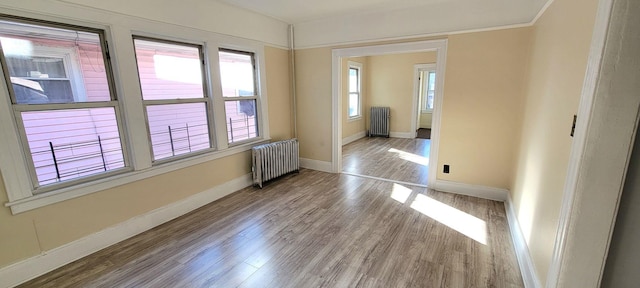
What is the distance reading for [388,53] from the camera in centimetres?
375

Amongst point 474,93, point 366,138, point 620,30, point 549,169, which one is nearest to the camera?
point 620,30

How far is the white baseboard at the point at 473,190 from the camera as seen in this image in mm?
3344

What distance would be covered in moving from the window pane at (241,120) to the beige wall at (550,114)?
340cm

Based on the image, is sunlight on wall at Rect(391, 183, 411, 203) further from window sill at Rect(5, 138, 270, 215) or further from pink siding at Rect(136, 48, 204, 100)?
pink siding at Rect(136, 48, 204, 100)

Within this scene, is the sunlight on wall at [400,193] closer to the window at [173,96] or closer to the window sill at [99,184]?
the window sill at [99,184]

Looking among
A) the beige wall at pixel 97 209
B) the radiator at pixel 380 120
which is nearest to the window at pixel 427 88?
the radiator at pixel 380 120

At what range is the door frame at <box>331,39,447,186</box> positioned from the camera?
134 inches

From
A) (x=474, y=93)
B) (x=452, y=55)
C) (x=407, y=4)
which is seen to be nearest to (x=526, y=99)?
(x=474, y=93)

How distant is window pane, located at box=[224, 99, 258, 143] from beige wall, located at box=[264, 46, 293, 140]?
297 millimetres

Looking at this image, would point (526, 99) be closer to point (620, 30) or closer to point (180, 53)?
point (620, 30)

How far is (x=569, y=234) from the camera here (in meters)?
1.13

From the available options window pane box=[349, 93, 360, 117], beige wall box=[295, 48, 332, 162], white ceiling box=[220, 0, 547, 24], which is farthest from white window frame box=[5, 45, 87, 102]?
window pane box=[349, 93, 360, 117]

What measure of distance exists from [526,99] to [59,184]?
14.7 ft

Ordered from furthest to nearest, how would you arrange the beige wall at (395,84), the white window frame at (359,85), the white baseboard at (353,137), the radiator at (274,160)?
1. the beige wall at (395,84)
2. the white baseboard at (353,137)
3. the white window frame at (359,85)
4. the radiator at (274,160)
